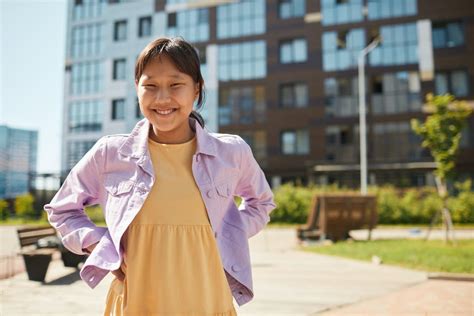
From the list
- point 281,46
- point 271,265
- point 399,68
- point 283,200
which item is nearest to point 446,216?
point 271,265

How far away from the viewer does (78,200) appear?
6.00 ft

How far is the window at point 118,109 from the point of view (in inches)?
1622

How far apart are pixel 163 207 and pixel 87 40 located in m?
45.3

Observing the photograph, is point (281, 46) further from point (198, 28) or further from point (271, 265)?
point (271, 265)

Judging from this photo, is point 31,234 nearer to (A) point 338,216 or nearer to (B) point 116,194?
(B) point 116,194

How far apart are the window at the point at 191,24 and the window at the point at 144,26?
7.56ft

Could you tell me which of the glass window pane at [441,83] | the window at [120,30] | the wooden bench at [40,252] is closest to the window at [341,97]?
the glass window pane at [441,83]

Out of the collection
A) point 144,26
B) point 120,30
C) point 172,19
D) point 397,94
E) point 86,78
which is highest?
point 172,19

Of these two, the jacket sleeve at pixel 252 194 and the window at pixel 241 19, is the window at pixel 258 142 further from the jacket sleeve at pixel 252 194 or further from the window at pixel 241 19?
the jacket sleeve at pixel 252 194

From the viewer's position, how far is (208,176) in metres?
1.85

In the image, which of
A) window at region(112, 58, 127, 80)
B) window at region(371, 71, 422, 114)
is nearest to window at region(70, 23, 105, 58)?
window at region(112, 58, 127, 80)

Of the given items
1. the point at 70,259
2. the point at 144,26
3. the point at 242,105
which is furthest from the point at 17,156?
the point at 144,26

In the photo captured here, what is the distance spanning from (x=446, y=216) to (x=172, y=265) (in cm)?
1196

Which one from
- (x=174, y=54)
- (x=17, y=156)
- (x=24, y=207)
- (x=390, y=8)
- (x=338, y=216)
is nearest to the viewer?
(x=174, y=54)
